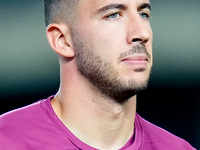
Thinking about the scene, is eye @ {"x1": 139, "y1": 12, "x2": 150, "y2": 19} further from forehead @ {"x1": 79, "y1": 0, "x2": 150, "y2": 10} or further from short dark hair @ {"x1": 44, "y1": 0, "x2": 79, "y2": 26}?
short dark hair @ {"x1": 44, "y1": 0, "x2": 79, "y2": 26}

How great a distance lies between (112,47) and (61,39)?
0.24m

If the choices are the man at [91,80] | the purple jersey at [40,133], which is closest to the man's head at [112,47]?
the man at [91,80]

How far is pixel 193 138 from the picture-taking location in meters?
2.48

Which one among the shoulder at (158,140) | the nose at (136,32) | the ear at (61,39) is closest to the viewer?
the nose at (136,32)

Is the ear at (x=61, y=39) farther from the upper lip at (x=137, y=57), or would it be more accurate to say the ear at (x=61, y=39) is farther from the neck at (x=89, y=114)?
the upper lip at (x=137, y=57)

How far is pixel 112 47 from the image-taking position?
1227mm

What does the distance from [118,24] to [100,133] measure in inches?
17.3

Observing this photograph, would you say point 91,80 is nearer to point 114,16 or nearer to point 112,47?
point 112,47

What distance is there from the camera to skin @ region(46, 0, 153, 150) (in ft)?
4.01

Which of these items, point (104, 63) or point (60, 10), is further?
point (60, 10)

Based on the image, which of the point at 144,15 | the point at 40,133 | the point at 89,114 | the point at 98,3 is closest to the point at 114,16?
the point at 98,3

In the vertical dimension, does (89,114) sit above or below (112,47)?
below

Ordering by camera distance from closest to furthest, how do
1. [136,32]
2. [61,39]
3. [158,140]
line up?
[136,32]
[61,39]
[158,140]

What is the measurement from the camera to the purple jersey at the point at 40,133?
123 cm
